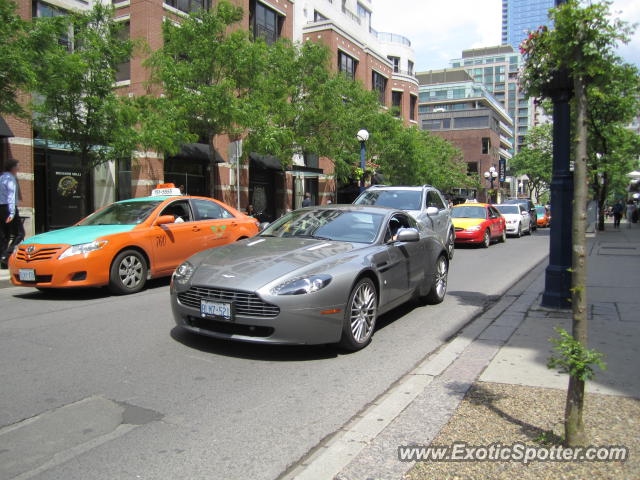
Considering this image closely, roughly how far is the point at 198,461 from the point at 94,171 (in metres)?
19.2

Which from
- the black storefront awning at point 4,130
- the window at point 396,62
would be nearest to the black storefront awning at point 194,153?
the black storefront awning at point 4,130

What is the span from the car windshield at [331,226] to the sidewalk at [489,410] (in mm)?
1629

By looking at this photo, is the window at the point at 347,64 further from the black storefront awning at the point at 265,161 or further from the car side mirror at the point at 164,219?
the car side mirror at the point at 164,219

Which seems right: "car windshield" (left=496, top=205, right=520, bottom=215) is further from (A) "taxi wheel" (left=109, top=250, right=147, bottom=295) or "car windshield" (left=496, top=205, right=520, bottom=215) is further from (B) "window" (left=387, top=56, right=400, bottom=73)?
(B) "window" (left=387, top=56, right=400, bottom=73)

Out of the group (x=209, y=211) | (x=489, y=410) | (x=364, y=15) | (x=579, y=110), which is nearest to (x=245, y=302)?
(x=489, y=410)

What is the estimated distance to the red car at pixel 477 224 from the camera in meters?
17.0

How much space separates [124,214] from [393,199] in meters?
6.27

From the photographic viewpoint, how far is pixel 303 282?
192 inches

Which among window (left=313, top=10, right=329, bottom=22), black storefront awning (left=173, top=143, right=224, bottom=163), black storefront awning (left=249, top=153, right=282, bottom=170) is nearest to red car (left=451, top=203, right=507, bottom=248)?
black storefront awning (left=249, top=153, right=282, bottom=170)

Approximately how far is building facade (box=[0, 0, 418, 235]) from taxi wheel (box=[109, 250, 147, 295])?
520 cm

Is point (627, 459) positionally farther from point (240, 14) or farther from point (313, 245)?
point (240, 14)

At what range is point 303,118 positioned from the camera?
21266 millimetres

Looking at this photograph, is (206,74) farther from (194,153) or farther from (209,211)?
(209,211)

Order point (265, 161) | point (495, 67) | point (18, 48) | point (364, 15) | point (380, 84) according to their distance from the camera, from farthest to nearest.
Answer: point (495, 67) < point (364, 15) < point (380, 84) < point (265, 161) < point (18, 48)
